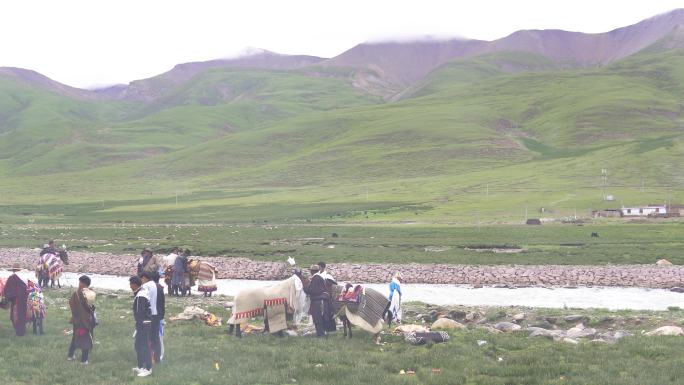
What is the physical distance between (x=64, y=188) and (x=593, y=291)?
178m

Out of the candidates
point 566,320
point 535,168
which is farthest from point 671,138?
point 566,320

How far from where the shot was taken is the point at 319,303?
21500mm

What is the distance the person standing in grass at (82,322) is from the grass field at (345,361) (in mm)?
458

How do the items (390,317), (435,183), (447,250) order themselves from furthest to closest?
(435,183) → (447,250) → (390,317)

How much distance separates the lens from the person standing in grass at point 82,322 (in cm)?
1756

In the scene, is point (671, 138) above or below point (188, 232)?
above

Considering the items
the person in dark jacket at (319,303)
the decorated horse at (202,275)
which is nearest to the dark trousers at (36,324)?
the person in dark jacket at (319,303)

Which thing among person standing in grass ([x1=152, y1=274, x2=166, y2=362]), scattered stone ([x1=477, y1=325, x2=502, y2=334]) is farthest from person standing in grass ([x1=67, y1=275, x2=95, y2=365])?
scattered stone ([x1=477, y1=325, x2=502, y2=334])

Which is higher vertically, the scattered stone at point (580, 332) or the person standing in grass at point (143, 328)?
the person standing in grass at point (143, 328)

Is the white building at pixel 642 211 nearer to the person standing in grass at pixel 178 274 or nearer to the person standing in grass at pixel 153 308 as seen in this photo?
the person standing in grass at pixel 178 274

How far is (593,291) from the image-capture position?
39.8 m

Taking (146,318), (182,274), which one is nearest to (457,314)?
(146,318)

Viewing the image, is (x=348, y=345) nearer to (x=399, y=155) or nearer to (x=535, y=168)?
(x=535, y=168)

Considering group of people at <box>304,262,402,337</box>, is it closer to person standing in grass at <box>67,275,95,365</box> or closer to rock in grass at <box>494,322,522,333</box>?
rock in grass at <box>494,322,522,333</box>
